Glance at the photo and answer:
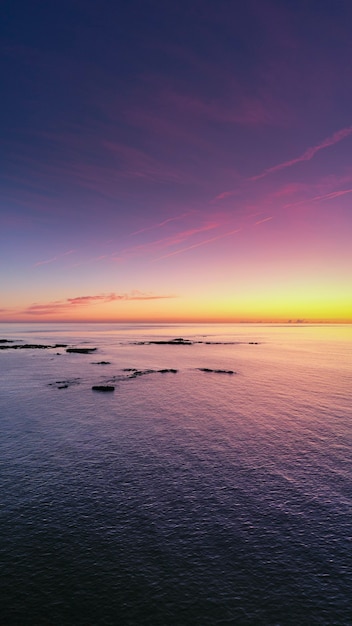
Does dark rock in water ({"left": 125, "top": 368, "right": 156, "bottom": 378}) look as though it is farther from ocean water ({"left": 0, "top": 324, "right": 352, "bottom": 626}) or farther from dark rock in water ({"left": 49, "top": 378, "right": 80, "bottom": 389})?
ocean water ({"left": 0, "top": 324, "right": 352, "bottom": 626})

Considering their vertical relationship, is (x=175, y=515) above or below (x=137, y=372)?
below

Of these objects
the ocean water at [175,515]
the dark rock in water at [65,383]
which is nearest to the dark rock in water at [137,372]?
the dark rock in water at [65,383]

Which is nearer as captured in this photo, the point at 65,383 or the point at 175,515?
the point at 175,515

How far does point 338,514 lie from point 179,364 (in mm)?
84118

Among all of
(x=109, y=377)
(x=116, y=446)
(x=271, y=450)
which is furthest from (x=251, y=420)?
(x=109, y=377)

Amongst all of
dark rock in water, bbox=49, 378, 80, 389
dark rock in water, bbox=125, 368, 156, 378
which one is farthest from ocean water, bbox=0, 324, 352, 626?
dark rock in water, bbox=125, 368, 156, 378

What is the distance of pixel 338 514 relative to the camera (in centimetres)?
2698

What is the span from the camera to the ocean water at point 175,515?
18.8m

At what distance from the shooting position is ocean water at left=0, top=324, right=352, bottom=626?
18.8 meters

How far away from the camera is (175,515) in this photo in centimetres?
2667

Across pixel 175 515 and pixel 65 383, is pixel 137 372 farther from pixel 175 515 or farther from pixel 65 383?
pixel 175 515

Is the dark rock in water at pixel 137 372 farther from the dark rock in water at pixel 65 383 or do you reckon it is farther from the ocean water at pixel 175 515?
the ocean water at pixel 175 515

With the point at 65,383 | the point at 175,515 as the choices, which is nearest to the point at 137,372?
the point at 65,383

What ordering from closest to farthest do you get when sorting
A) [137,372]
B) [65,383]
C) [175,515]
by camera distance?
[175,515] < [65,383] < [137,372]
